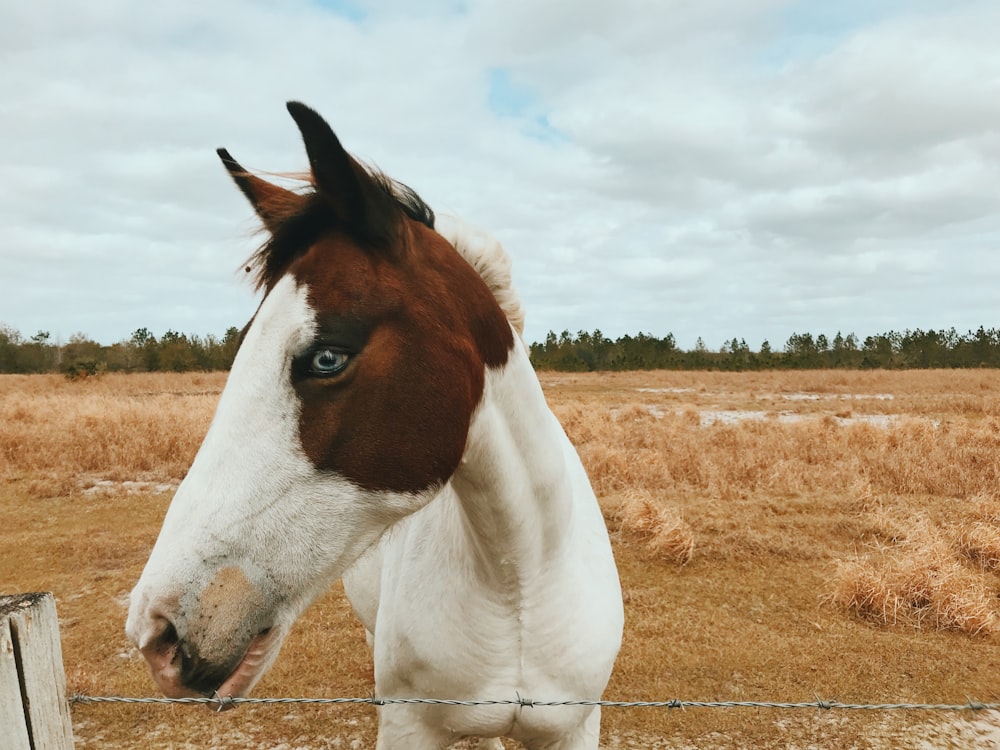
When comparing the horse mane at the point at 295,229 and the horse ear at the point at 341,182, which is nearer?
the horse ear at the point at 341,182

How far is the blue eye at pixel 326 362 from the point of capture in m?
1.47

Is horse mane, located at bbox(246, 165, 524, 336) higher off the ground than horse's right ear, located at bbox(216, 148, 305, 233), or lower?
lower

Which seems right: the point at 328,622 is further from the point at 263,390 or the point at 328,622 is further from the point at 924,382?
the point at 924,382

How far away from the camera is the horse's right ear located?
1777 mm

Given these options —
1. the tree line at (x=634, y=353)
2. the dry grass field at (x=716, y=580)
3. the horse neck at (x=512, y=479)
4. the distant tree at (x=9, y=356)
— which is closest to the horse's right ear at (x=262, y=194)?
the horse neck at (x=512, y=479)

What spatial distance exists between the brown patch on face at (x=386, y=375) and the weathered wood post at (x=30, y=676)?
2.11 ft

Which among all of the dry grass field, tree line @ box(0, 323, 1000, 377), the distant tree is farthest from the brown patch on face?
the distant tree

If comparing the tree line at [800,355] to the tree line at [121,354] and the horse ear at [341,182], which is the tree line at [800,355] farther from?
the horse ear at [341,182]

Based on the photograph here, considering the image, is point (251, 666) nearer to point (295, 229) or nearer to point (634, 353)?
point (295, 229)

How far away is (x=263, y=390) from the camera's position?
4.75ft

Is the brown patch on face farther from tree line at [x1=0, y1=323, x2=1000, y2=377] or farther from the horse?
tree line at [x1=0, y1=323, x2=1000, y2=377]

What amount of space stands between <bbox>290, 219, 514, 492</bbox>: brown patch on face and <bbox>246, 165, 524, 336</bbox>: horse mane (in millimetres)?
72

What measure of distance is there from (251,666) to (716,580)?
19.5 feet

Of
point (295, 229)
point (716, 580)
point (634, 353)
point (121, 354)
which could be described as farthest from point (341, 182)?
point (634, 353)
